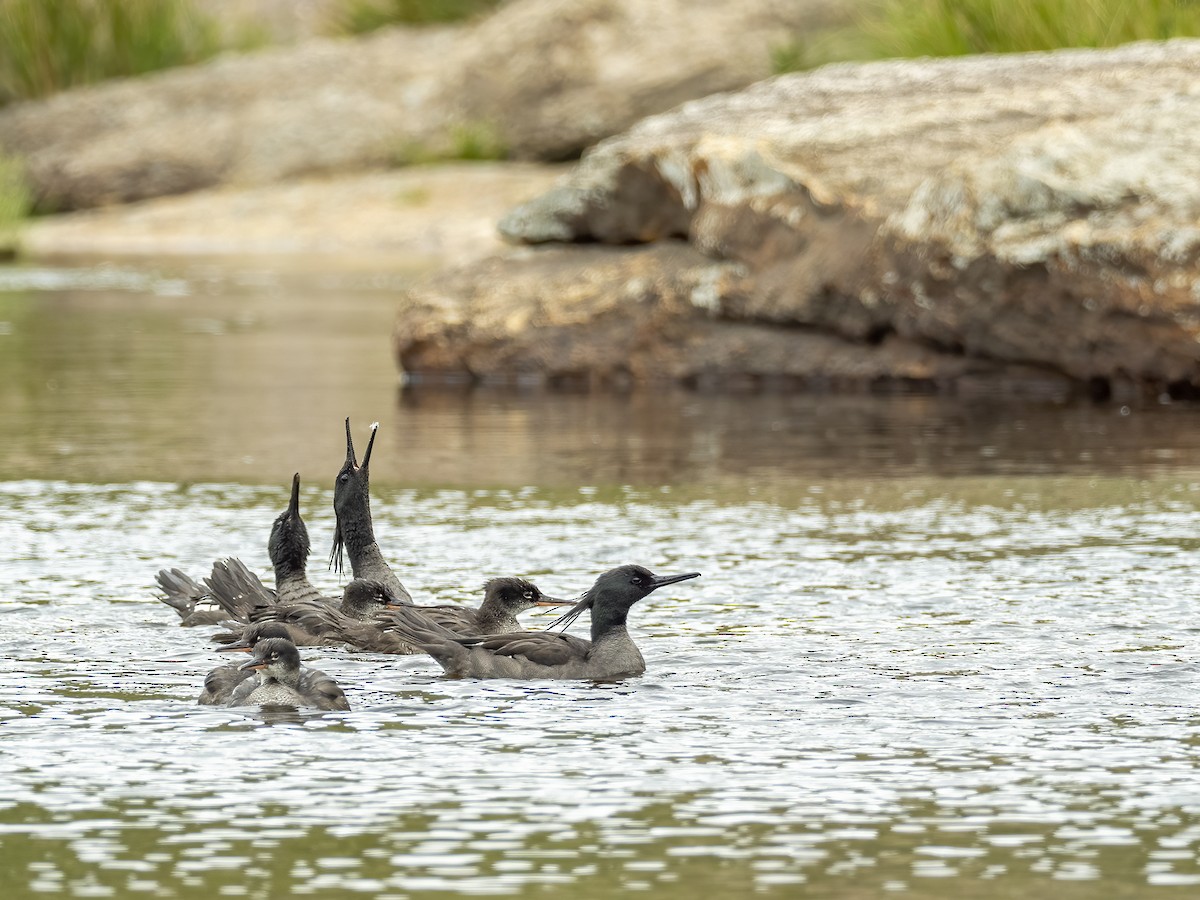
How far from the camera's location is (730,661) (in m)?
7.22

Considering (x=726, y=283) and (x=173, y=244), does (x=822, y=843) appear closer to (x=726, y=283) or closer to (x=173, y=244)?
(x=726, y=283)

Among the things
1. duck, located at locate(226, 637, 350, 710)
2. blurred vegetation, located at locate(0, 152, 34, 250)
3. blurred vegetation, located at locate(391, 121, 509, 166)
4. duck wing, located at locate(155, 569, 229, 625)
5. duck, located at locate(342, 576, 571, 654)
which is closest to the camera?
duck, located at locate(226, 637, 350, 710)

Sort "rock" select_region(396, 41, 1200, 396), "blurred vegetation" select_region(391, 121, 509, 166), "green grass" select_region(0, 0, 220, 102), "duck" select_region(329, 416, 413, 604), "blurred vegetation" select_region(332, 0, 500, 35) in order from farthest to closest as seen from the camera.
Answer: "blurred vegetation" select_region(332, 0, 500, 35) → "green grass" select_region(0, 0, 220, 102) → "blurred vegetation" select_region(391, 121, 509, 166) → "rock" select_region(396, 41, 1200, 396) → "duck" select_region(329, 416, 413, 604)

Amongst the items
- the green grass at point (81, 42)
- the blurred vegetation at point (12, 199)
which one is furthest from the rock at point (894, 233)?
the green grass at point (81, 42)

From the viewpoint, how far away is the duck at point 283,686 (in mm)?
6500

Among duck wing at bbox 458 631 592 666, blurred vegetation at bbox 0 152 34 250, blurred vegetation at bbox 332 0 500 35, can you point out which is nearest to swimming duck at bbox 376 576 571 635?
duck wing at bbox 458 631 592 666

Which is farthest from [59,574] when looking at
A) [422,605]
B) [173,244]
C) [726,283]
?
[173,244]

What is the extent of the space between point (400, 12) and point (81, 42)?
5.06m

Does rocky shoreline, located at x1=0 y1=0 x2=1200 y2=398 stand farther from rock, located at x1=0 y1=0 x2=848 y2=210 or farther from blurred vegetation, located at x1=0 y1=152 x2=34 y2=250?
rock, located at x1=0 y1=0 x2=848 y2=210

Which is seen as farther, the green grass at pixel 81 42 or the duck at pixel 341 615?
the green grass at pixel 81 42

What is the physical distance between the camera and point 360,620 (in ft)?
24.9

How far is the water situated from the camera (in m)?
5.16

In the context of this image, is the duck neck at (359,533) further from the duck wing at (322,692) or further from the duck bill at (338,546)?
the duck wing at (322,692)

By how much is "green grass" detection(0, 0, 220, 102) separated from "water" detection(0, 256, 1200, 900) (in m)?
23.9
